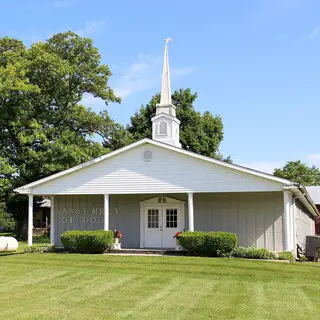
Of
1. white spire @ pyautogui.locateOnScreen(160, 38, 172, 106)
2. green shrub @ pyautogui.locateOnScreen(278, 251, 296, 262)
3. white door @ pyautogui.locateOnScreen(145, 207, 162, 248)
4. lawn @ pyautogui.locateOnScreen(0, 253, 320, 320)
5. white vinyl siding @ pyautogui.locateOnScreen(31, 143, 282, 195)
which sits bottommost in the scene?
lawn @ pyautogui.locateOnScreen(0, 253, 320, 320)

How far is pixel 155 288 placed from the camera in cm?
1257

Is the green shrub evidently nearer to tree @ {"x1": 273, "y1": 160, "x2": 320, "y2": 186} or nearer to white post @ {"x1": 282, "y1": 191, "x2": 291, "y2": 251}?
white post @ {"x1": 282, "y1": 191, "x2": 291, "y2": 251}

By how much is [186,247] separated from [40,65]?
19.1 m

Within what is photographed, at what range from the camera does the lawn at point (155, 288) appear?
976cm

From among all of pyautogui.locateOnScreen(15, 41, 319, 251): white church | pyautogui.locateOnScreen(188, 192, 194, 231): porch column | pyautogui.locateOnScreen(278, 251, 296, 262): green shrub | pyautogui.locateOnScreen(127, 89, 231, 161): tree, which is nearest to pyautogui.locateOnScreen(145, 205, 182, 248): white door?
pyautogui.locateOnScreen(15, 41, 319, 251): white church

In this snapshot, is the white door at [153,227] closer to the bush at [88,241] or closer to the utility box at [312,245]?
the bush at [88,241]

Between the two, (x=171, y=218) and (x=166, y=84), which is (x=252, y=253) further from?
(x=166, y=84)

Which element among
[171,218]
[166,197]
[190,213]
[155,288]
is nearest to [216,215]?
[190,213]

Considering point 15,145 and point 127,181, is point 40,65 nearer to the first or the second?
point 15,145

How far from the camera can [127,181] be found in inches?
844

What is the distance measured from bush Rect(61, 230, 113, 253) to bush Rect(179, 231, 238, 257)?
10.9ft

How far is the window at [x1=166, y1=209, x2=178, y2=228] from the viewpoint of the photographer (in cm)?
2241

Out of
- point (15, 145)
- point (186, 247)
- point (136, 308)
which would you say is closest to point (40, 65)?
point (15, 145)

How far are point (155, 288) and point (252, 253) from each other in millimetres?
7063
